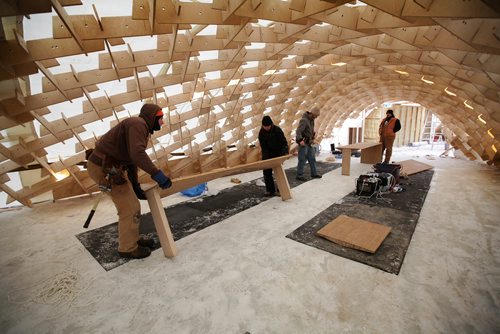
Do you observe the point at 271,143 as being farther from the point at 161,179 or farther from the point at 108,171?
the point at 108,171

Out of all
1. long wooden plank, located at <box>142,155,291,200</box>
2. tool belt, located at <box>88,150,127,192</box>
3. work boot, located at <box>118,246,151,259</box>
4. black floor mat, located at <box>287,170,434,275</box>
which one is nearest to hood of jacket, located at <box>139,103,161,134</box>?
tool belt, located at <box>88,150,127,192</box>

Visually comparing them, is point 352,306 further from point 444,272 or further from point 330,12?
point 330,12

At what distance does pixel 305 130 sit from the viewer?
6656 millimetres

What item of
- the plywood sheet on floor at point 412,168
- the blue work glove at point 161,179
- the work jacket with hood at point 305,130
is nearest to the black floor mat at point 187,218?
the blue work glove at point 161,179

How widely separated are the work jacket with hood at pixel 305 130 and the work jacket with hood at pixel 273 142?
142 centimetres

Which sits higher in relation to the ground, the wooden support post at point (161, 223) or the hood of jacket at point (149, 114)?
the hood of jacket at point (149, 114)

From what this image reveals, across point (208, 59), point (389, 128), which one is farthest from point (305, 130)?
point (389, 128)

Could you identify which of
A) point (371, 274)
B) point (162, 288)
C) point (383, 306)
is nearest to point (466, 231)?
point (371, 274)

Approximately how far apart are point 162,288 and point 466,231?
4.21 meters

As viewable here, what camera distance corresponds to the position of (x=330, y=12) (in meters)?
3.23

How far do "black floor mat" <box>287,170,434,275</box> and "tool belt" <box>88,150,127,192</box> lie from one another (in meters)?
2.40

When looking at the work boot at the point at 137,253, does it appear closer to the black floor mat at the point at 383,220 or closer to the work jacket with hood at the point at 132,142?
the work jacket with hood at the point at 132,142

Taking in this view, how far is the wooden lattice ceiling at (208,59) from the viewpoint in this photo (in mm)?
2529

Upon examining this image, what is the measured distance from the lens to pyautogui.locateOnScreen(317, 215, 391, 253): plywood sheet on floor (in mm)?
3085
